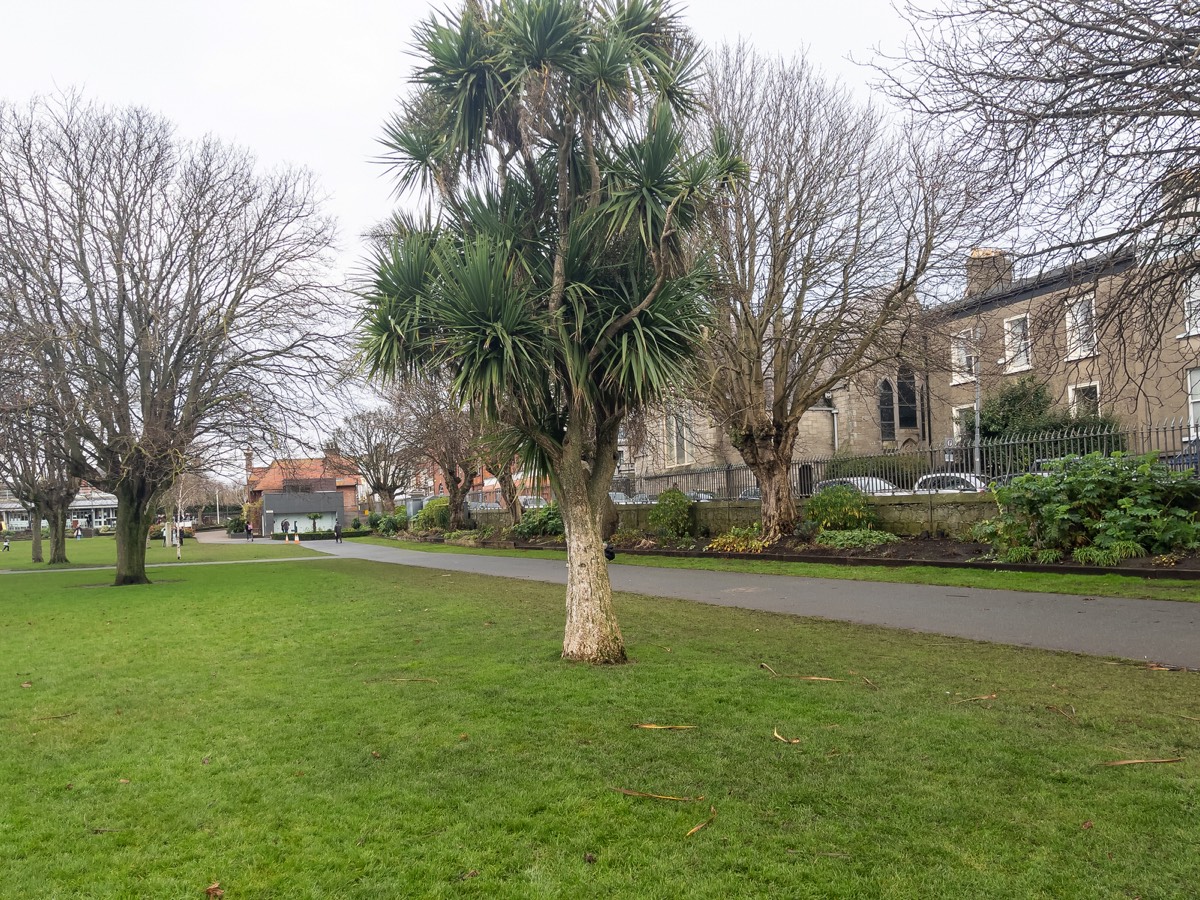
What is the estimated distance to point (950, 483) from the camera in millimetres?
18062

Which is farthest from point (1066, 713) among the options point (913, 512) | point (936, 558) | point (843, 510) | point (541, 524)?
point (541, 524)

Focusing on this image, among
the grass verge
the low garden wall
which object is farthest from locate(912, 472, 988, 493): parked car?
the grass verge

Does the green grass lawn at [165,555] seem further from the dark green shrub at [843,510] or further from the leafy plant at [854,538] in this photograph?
the leafy plant at [854,538]

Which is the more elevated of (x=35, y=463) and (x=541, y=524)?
(x=35, y=463)

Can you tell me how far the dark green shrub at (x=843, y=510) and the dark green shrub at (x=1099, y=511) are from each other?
4.44 metres

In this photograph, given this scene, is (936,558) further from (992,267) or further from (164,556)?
(164,556)

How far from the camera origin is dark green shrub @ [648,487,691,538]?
984 inches

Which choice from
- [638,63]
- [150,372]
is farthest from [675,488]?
[638,63]

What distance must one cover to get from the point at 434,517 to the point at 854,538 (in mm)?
29307

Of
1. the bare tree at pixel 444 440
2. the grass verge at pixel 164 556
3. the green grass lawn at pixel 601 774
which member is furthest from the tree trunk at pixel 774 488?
the grass verge at pixel 164 556

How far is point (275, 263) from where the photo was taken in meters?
20.6

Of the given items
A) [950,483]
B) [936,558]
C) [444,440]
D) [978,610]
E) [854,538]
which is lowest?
[978,610]

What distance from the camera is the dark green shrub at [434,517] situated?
142ft

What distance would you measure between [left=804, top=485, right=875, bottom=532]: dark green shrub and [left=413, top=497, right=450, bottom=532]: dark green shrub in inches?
1032
